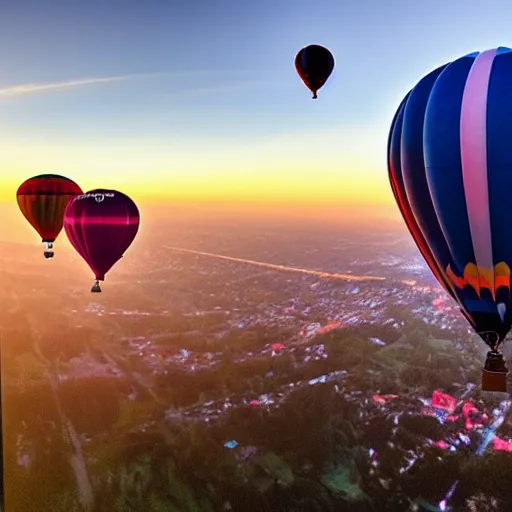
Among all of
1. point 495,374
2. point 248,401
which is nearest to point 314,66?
point 495,374

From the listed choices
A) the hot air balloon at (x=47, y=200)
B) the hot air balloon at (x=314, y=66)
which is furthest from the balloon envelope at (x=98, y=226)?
the hot air balloon at (x=314, y=66)

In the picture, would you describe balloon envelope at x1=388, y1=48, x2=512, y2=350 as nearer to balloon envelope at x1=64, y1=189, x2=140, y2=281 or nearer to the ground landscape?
balloon envelope at x1=64, y1=189, x2=140, y2=281

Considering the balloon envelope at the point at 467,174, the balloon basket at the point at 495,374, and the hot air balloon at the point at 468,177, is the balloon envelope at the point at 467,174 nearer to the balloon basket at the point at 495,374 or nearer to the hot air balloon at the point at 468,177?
the hot air balloon at the point at 468,177

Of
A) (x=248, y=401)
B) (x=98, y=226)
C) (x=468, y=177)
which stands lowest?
(x=248, y=401)

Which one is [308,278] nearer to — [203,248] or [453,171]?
[203,248]

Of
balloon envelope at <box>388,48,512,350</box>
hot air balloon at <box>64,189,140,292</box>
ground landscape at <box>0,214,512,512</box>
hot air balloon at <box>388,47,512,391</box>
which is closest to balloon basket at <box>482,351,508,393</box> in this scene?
hot air balloon at <box>388,47,512,391</box>

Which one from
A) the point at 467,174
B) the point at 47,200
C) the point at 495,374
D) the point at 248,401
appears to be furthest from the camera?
the point at 248,401

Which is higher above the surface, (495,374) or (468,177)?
(468,177)

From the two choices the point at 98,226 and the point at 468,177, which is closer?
the point at 468,177

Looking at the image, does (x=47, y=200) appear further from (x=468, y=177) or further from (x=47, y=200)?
(x=468, y=177)
